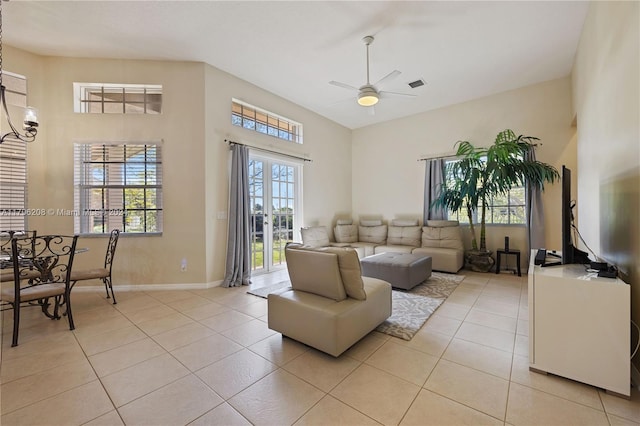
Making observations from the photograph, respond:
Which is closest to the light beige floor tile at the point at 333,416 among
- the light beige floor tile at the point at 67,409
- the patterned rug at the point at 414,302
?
the patterned rug at the point at 414,302

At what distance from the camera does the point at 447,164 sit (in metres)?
5.66

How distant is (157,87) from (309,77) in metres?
2.42

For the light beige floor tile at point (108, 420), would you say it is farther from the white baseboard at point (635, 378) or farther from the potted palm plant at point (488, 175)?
the potted palm plant at point (488, 175)

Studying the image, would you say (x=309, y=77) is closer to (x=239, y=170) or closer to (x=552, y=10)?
(x=239, y=170)

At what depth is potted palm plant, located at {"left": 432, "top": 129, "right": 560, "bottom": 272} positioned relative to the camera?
4410 millimetres

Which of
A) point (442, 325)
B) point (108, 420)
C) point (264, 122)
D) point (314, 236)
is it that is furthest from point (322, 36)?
point (108, 420)

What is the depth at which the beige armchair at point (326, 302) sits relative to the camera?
6.85ft

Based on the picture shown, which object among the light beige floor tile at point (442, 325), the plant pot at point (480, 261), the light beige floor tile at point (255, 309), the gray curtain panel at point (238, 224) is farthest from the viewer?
the plant pot at point (480, 261)

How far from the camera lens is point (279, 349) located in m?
2.27

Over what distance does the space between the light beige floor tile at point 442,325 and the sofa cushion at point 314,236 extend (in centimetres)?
290

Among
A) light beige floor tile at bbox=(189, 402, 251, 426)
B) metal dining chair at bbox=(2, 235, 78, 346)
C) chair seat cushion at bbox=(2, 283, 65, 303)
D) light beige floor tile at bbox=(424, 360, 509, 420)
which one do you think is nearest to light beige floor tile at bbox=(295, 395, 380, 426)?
light beige floor tile at bbox=(189, 402, 251, 426)

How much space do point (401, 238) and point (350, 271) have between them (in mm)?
3858

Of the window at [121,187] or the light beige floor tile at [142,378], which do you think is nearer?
the light beige floor tile at [142,378]

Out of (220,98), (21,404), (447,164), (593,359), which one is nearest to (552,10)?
(447,164)
